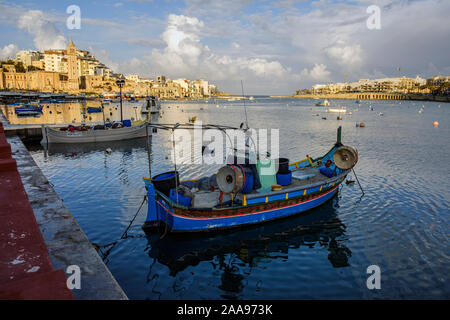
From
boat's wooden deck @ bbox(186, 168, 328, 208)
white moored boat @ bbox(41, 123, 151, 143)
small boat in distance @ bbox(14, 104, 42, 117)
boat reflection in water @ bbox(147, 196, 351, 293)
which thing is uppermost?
small boat in distance @ bbox(14, 104, 42, 117)

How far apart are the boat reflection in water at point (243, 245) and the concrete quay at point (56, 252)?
340 cm

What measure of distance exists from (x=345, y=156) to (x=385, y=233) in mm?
5114

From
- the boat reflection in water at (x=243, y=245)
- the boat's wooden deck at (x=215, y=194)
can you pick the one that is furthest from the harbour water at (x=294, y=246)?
the boat's wooden deck at (x=215, y=194)

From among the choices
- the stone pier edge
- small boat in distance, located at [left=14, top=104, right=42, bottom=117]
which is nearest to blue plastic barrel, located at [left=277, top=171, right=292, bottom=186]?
the stone pier edge

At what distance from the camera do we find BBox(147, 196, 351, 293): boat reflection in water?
11.8 metres

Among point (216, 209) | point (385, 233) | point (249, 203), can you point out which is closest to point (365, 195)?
point (385, 233)

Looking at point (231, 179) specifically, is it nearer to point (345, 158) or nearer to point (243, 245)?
point (243, 245)

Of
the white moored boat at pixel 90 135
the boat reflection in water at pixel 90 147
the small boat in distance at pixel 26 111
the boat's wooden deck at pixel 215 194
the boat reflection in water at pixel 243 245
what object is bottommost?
the boat reflection in water at pixel 243 245

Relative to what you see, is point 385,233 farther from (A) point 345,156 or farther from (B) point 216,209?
(B) point 216,209

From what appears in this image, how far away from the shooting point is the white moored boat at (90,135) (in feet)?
117

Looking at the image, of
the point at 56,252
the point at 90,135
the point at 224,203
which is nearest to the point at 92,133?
the point at 90,135

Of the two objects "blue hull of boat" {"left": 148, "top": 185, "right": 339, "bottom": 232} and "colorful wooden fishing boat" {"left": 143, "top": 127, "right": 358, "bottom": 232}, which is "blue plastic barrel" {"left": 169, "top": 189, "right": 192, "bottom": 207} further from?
"blue hull of boat" {"left": 148, "top": 185, "right": 339, "bottom": 232}

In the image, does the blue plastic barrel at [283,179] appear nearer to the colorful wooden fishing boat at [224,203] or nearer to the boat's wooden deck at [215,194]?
the colorful wooden fishing boat at [224,203]

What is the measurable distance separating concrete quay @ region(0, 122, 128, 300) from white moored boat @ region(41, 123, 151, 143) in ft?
82.7
